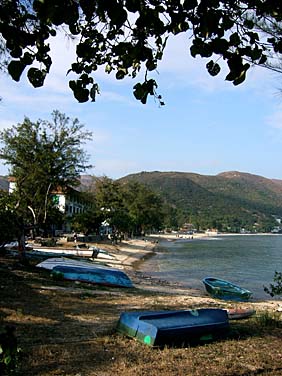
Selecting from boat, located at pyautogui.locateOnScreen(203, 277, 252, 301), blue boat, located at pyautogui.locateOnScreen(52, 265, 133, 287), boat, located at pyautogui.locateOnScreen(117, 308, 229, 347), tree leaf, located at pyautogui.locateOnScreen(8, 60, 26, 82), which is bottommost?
boat, located at pyautogui.locateOnScreen(203, 277, 252, 301)

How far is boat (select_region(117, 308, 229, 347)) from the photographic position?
269 inches

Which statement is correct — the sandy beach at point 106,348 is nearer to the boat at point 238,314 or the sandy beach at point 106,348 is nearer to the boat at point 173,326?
the boat at point 173,326

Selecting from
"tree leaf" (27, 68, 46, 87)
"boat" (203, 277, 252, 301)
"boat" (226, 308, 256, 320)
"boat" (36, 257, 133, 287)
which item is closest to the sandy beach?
"boat" (226, 308, 256, 320)

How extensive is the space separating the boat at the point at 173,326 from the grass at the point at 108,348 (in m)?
0.13

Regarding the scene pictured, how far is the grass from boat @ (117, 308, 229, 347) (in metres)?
0.13

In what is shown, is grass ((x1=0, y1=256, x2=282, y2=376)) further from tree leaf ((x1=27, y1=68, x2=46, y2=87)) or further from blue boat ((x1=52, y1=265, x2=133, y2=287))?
blue boat ((x1=52, y1=265, x2=133, y2=287))

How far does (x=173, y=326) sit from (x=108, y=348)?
1068 millimetres

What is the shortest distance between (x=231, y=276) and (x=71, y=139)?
1579 cm

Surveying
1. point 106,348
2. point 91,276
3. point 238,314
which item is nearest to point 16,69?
point 106,348

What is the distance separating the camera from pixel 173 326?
275 inches

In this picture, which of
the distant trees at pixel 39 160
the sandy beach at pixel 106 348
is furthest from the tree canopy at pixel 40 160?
the sandy beach at pixel 106 348

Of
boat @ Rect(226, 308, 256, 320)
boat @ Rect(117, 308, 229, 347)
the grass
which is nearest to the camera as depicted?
the grass

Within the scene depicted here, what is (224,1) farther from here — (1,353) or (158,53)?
(1,353)

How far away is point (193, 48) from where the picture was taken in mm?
3004
